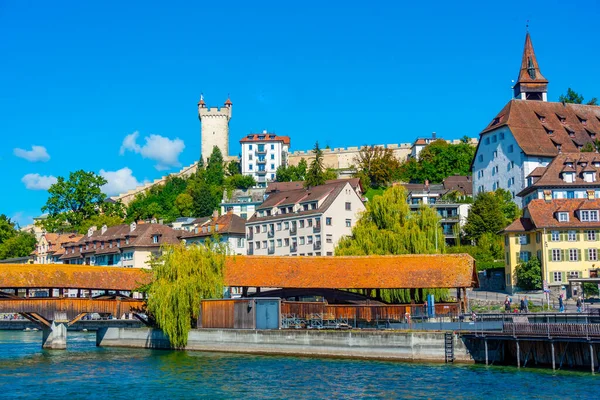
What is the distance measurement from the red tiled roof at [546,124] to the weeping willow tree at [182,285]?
158 ft

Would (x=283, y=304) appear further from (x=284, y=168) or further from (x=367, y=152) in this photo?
(x=284, y=168)

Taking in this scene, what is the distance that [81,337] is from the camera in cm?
6700

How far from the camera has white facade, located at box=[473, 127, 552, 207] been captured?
87688mm

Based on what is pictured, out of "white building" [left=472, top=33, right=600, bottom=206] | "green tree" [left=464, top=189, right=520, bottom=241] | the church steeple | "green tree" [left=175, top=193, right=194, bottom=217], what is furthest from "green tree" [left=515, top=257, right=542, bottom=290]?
"green tree" [left=175, top=193, right=194, bottom=217]

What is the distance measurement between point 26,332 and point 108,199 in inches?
2562

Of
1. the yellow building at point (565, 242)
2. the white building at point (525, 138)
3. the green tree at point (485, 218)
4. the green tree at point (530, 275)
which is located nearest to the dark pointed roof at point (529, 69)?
the white building at point (525, 138)

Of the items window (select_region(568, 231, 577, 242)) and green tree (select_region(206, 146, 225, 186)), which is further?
green tree (select_region(206, 146, 225, 186))

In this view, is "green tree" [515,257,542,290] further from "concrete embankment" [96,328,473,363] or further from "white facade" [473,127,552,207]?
"concrete embankment" [96,328,473,363]

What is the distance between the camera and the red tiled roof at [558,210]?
6431cm

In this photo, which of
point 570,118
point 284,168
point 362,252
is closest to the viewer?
point 362,252

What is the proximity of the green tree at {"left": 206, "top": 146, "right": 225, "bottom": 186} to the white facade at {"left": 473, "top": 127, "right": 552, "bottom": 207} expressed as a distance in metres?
46.0

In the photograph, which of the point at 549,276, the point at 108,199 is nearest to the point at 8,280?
the point at 549,276

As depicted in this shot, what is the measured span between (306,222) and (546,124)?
3102cm

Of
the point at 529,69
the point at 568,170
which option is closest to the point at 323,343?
the point at 568,170
